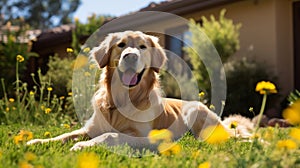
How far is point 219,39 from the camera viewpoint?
991 centimetres

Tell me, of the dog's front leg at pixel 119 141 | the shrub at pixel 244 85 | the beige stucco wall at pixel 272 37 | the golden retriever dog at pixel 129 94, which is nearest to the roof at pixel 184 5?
the beige stucco wall at pixel 272 37

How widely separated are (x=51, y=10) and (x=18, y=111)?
102 ft

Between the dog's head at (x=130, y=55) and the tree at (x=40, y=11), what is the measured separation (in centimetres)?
3164

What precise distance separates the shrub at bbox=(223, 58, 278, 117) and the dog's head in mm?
4590

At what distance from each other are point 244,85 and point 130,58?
5414mm

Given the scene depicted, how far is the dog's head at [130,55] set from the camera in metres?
4.46

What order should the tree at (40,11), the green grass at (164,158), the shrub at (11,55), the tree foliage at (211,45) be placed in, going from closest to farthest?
1. the green grass at (164,158)
2. the tree foliage at (211,45)
3. the shrub at (11,55)
4. the tree at (40,11)

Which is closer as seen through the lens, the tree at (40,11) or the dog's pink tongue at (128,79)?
the dog's pink tongue at (128,79)

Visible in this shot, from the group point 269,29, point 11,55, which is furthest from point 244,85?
point 11,55

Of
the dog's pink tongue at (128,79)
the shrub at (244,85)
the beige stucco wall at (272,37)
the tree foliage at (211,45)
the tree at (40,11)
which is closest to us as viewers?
the dog's pink tongue at (128,79)

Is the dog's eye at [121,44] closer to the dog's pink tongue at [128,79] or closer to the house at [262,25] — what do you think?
the dog's pink tongue at [128,79]

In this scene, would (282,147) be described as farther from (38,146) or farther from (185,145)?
(38,146)

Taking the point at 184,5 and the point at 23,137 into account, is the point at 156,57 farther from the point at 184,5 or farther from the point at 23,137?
the point at 184,5

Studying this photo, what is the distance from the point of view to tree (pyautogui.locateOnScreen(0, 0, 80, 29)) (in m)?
35.7
